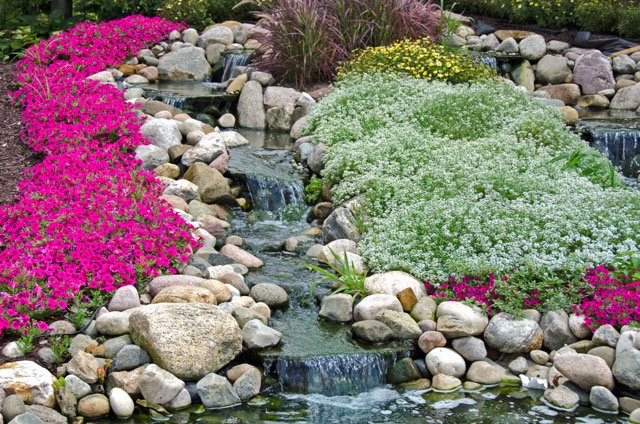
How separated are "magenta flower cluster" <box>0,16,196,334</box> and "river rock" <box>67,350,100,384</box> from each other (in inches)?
20.2

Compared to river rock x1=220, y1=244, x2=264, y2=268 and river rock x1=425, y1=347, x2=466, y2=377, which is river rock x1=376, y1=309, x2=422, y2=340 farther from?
river rock x1=220, y1=244, x2=264, y2=268

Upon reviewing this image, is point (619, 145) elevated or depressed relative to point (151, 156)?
elevated

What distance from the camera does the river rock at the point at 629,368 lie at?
5719mm

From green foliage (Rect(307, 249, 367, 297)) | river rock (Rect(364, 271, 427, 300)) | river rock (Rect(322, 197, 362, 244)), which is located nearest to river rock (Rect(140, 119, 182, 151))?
river rock (Rect(322, 197, 362, 244))

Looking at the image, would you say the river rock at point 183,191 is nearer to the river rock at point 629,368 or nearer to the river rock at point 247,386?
the river rock at point 247,386

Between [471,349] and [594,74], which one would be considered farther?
[594,74]

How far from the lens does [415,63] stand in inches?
451

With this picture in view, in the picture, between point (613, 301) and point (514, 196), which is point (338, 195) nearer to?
point (514, 196)

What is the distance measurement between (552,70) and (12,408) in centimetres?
1127

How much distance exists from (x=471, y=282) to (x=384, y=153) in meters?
2.55

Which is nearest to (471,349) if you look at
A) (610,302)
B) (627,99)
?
(610,302)

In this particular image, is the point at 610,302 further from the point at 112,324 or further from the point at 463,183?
the point at 112,324

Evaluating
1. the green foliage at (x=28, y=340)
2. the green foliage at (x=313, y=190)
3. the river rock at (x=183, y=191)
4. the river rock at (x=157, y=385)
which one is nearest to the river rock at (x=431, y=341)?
the river rock at (x=157, y=385)

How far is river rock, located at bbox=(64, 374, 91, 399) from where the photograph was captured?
5.52 m
